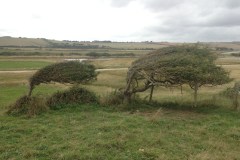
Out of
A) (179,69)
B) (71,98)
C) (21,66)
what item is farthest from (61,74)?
(21,66)

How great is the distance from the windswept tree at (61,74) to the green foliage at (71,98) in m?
0.71

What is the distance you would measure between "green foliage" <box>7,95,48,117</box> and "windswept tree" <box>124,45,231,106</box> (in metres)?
5.38

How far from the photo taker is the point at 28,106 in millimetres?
18234

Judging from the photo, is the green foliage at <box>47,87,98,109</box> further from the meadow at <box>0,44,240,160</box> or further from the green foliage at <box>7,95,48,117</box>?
the green foliage at <box>7,95,48,117</box>

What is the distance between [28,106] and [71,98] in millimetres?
2837

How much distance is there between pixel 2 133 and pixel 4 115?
4.32m

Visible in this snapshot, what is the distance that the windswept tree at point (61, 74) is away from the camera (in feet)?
66.2

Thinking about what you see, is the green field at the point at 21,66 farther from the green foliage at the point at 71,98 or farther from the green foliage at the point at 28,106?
the green foliage at the point at 28,106

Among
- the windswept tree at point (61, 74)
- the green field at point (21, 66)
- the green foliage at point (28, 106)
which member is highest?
the windswept tree at point (61, 74)

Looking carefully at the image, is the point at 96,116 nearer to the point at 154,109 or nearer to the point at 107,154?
the point at 154,109

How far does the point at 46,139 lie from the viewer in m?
12.8

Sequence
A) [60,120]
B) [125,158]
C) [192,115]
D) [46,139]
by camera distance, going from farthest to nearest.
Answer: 1. [192,115]
2. [60,120]
3. [46,139]
4. [125,158]

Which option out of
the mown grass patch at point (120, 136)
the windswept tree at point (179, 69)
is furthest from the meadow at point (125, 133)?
the windswept tree at point (179, 69)

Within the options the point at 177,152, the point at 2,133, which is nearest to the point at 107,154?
the point at 177,152
